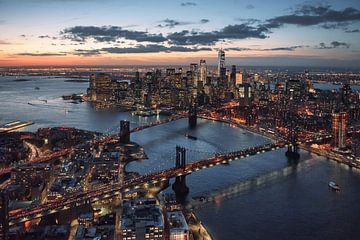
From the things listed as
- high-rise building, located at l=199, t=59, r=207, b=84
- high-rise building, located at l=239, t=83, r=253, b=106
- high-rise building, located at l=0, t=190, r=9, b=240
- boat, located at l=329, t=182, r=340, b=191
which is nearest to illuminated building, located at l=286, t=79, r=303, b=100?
high-rise building, located at l=239, t=83, r=253, b=106

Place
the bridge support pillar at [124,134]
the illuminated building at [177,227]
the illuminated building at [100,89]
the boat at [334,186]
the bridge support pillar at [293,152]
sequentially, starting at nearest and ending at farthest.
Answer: the illuminated building at [177,227], the boat at [334,186], the bridge support pillar at [293,152], the bridge support pillar at [124,134], the illuminated building at [100,89]

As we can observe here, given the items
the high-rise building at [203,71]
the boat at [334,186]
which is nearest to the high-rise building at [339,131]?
the boat at [334,186]

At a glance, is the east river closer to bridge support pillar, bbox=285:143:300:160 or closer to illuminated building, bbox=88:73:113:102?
bridge support pillar, bbox=285:143:300:160

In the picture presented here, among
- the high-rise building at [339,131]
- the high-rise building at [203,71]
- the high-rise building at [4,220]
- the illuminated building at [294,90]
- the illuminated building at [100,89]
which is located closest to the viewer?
the high-rise building at [4,220]

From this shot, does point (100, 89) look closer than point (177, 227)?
No

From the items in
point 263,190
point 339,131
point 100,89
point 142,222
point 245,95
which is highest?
point 100,89

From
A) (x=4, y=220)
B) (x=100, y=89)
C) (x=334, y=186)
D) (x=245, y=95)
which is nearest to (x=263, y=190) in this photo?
(x=334, y=186)

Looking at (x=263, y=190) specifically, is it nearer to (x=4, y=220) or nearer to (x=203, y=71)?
(x=4, y=220)

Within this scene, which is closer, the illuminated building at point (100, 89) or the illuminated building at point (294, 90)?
the illuminated building at point (294, 90)

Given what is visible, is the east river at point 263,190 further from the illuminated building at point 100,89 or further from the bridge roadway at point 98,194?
the illuminated building at point 100,89
